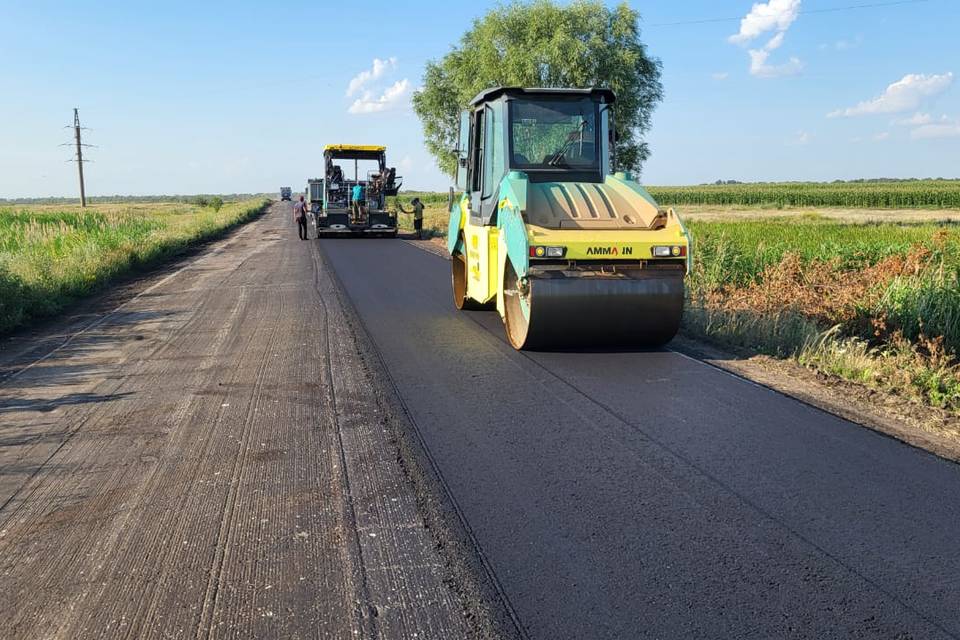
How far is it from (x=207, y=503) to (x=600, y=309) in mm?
4167

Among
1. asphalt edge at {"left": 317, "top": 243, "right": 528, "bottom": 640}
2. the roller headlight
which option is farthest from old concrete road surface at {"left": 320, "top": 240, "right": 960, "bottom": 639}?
the roller headlight

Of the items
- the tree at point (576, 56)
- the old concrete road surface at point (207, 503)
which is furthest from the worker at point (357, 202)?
the old concrete road surface at point (207, 503)

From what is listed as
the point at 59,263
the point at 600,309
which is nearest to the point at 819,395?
the point at 600,309

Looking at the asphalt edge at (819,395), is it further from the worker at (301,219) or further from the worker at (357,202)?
the worker at (301,219)

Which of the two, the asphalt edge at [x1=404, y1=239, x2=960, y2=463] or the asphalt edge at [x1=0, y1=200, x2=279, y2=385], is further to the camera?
the asphalt edge at [x1=0, y1=200, x2=279, y2=385]

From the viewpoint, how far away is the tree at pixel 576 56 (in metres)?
31.8

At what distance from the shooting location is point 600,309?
709 cm

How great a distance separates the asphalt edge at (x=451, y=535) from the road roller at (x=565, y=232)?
1.88m

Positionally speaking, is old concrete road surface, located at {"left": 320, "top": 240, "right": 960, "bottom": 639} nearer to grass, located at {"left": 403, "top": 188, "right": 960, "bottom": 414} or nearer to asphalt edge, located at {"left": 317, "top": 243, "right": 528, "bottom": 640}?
asphalt edge, located at {"left": 317, "top": 243, "right": 528, "bottom": 640}

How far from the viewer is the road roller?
707 centimetres

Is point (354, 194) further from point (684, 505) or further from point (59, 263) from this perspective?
point (684, 505)

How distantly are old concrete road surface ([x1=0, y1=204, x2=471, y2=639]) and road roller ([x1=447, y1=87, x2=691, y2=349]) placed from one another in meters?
1.85

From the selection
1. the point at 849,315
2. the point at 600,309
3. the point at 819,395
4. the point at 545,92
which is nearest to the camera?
the point at 819,395

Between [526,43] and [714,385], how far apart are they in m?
29.8
